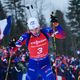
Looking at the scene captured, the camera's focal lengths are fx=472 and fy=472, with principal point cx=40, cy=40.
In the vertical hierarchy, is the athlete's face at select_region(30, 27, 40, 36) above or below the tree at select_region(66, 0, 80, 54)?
above

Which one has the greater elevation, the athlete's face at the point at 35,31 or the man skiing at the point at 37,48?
the athlete's face at the point at 35,31

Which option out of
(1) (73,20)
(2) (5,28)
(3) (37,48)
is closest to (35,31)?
(3) (37,48)

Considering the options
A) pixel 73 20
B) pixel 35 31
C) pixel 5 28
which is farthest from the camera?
pixel 73 20

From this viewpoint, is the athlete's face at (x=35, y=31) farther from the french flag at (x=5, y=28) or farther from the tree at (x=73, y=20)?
the tree at (x=73, y=20)

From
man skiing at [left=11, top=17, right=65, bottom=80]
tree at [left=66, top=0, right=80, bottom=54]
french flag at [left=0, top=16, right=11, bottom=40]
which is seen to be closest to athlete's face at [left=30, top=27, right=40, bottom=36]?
man skiing at [left=11, top=17, right=65, bottom=80]

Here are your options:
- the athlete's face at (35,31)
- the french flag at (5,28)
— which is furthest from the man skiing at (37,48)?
the french flag at (5,28)

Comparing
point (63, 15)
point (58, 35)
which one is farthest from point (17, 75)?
point (63, 15)

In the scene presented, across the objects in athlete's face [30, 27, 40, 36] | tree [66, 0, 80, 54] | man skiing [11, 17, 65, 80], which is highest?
athlete's face [30, 27, 40, 36]

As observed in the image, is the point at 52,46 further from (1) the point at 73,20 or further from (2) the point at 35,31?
(1) the point at 73,20

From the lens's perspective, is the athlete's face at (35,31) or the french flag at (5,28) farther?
the french flag at (5,28)

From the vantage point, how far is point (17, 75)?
60.1ft

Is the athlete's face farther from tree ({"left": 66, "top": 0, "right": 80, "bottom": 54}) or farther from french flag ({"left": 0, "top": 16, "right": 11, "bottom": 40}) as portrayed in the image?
tree ({"left": 66, "top": 0, "right": 80, "bottom": 54})

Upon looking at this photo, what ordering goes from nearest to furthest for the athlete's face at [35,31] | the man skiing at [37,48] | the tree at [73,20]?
the man skiing at [37,48] → the athlete's face at [35,31] → the tree at [73,20]

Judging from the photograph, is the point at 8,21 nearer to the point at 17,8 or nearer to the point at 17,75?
the point at 17,75
